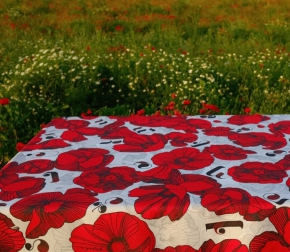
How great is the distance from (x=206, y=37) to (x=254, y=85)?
98.1 inches

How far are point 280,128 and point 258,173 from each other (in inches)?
26.0

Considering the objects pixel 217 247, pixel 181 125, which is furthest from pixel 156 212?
pixel 181 125

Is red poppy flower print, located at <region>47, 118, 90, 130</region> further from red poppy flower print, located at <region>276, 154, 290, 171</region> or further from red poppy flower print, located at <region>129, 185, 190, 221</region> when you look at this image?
red poppy flower print, located at <region>276, 154, 290, 171</region>

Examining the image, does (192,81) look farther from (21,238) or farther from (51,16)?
(51,16)

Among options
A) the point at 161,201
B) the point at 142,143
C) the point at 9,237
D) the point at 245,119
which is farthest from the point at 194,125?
the point at 9,237

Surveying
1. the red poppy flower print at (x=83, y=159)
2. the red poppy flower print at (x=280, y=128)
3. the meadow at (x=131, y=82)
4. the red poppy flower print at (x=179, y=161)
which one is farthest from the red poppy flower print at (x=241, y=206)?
the meadow at (x=131, y=82)

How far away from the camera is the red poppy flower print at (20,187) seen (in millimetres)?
1619

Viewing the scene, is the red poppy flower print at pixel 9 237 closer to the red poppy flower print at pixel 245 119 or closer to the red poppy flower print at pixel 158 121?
the red poppy flower print at pixel 158 121

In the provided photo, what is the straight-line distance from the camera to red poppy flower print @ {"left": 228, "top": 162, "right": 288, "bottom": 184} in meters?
1.69

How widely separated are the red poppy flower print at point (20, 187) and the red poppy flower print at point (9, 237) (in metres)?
0.09

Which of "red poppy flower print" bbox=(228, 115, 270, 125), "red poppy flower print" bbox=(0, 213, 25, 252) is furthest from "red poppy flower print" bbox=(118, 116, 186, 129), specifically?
"red poppy flower print" bbox=(0, 213, 25, 252)

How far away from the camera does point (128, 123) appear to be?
2.50 m

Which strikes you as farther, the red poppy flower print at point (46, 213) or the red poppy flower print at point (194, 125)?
the red poppy flower print at point (194, 125)

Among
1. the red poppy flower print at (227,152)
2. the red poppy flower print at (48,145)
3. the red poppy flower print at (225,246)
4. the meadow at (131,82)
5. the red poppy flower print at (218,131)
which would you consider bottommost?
the meadow at (131,82)
